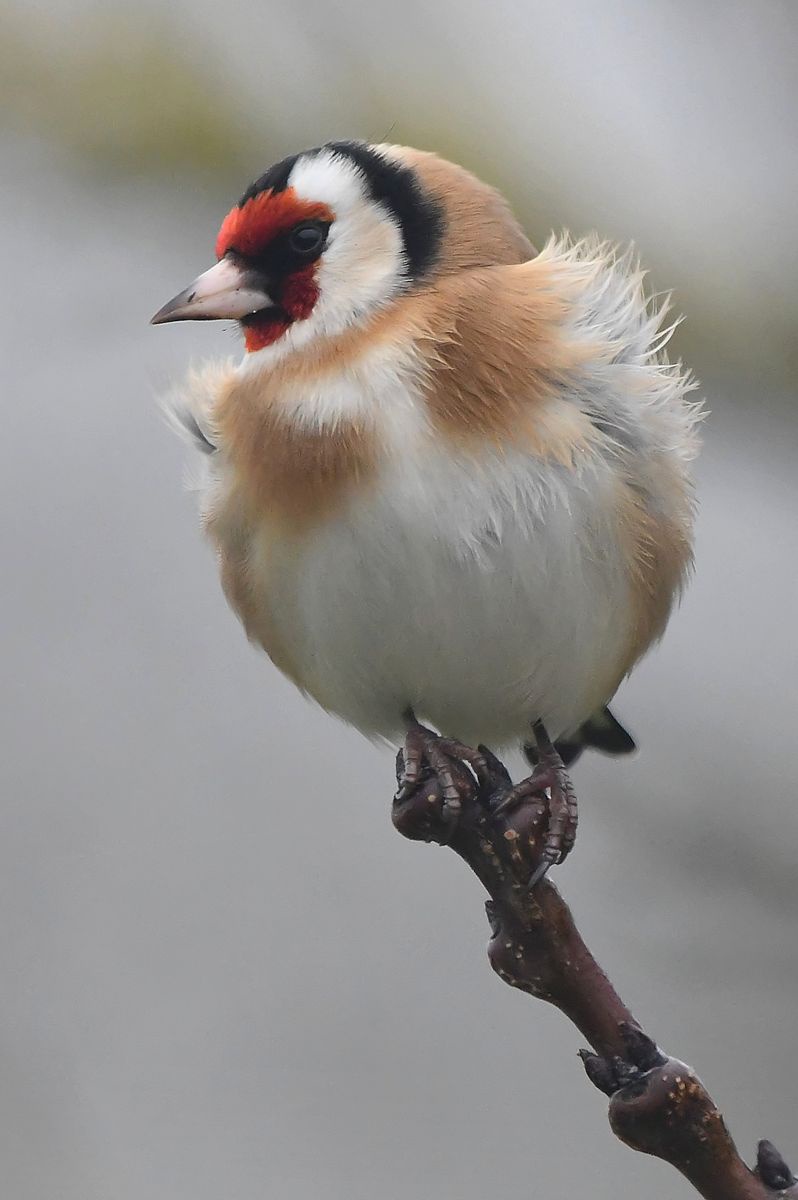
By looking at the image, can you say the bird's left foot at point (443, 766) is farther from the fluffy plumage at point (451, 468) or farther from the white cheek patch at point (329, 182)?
the white cheek patch at point (329, 182)

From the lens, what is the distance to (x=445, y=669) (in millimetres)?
2893

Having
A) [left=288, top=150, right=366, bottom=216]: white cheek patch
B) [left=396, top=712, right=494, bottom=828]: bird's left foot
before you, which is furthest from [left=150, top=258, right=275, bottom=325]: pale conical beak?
[left=396, top=712, right=494, bottom=828]: bird's left foot

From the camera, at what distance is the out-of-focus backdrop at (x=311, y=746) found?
3658mm

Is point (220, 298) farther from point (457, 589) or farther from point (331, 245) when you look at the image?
point (457, 589)

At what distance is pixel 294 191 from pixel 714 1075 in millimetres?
2962

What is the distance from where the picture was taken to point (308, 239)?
9.67 ft

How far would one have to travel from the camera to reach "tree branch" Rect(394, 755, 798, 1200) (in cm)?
201

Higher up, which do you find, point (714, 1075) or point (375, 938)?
point (375, 938)

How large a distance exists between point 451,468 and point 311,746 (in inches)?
128

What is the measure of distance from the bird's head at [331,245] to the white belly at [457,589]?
15.0 inches

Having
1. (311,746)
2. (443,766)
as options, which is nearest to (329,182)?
(443,766)

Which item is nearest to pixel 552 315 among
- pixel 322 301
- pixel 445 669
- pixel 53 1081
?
pixel 322 301

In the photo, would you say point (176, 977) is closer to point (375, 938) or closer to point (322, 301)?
point (375, 938)

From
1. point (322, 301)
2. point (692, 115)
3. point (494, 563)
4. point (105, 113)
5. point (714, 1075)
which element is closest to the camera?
point (494, 563)
